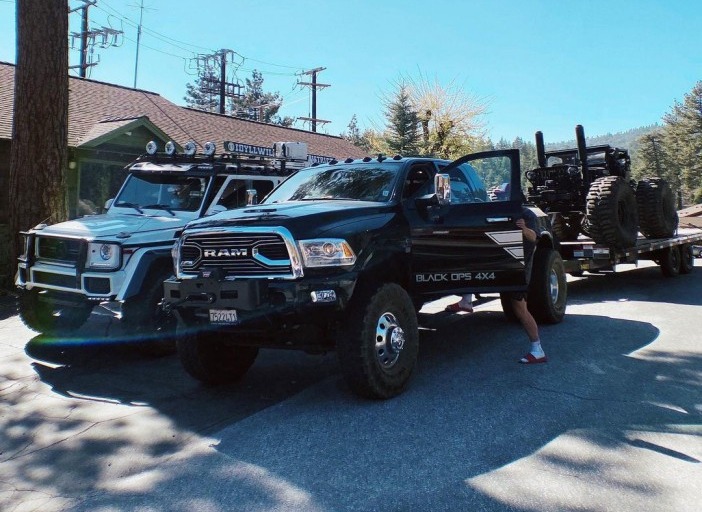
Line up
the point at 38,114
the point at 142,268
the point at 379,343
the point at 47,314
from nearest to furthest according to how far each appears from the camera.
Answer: the point at 379,343
the point at 142,268
the point at 47,314
the point at 38,114

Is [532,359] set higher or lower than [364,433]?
higher

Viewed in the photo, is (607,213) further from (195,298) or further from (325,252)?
(195,298)

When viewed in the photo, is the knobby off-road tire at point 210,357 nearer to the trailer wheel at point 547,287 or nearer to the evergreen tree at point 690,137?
the trailer wheel at point 547,287

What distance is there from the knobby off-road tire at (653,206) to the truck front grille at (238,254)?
929 centimetres

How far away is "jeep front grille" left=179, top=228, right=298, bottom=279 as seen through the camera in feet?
14.5

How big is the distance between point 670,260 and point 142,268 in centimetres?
1107

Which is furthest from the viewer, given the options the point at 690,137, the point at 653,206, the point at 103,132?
the point at 690,137

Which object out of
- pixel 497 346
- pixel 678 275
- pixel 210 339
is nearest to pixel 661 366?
pixel 497 346

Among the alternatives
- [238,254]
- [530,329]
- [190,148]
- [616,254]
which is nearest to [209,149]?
[190,148]

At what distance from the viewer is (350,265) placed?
454 cm

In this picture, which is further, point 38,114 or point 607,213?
point 38,114

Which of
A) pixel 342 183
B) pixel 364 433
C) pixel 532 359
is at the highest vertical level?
pixel 342 183

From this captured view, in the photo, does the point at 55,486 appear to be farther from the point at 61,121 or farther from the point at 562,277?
the point at 61,121

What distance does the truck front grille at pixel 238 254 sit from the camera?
4.43 meters
